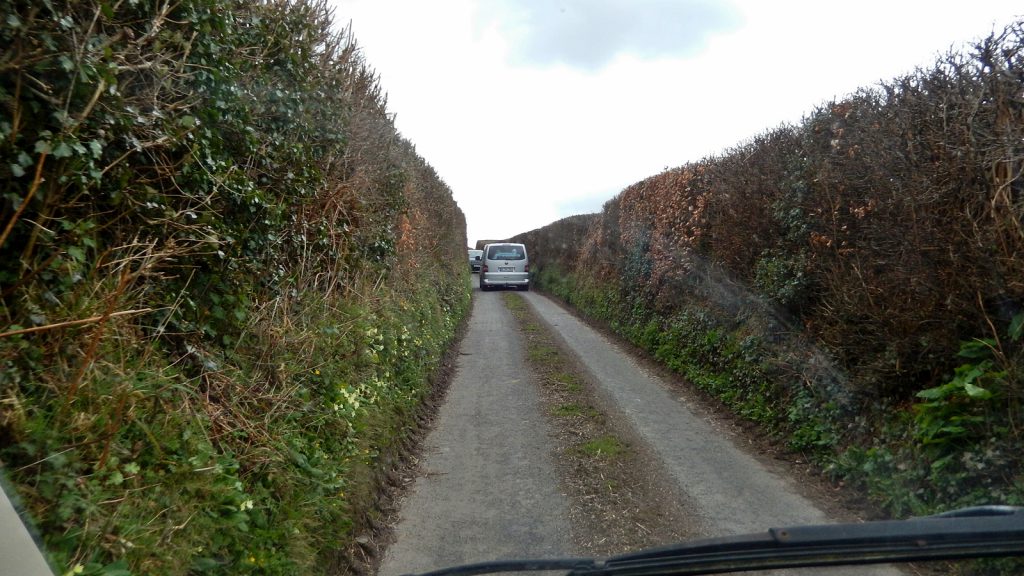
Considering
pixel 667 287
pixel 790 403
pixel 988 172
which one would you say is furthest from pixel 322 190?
pixel 667 287

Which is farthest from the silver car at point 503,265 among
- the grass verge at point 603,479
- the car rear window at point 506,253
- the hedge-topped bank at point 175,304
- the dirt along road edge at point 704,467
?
the hedge-topped bank at point 175,304

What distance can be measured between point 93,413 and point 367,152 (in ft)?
22.1

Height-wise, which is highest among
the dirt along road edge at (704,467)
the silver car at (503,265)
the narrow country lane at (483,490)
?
the silver car at (503,265)

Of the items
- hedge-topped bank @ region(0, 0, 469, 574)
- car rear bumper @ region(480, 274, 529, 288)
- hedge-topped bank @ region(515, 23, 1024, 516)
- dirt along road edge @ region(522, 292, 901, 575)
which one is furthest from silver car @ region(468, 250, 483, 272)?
hedge-topped bank @ region(0, 0, 469, 574)

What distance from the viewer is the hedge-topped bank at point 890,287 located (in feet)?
16.3

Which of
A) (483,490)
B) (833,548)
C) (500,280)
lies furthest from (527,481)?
(500,280)

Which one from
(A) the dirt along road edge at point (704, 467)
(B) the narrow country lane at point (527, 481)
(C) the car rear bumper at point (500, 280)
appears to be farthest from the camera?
(C) the car rear bumper at point (500, 280)

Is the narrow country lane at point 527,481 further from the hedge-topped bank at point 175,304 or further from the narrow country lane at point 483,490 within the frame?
the hedge-topped bank at point 175,304

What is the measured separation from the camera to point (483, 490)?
6.21 metres

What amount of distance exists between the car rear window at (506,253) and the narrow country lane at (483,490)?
19888 millimetres

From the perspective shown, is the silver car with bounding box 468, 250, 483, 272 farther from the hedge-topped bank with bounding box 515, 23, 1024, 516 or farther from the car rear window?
the hedge-topped bank with bounding box 515, 23, 1024, 516

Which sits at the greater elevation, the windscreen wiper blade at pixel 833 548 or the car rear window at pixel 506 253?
the car rear window at pixel 506 253

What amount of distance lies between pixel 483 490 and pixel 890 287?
4.08m

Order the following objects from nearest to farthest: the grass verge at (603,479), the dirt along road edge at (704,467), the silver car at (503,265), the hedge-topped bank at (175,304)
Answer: the hedge-topped bank at (175,304) → the grass verge at (603,479) → the dirt along road edge at (704,467) → the silver car at (503,265)
